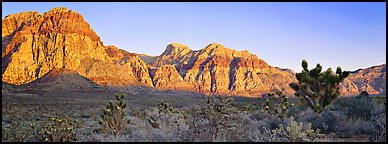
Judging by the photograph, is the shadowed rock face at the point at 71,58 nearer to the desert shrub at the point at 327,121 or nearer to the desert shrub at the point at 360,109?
the desert shrub at the point at 360,109

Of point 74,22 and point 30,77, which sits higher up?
point 74,22

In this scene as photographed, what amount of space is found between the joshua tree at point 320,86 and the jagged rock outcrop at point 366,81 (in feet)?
512

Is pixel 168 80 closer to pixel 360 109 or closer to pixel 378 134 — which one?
pixel 360 109

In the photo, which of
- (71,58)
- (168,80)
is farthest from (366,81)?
(71,58)

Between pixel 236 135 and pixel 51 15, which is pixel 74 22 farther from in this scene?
pixel 236 135

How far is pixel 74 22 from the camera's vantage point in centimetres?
14200

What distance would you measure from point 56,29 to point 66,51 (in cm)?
1616

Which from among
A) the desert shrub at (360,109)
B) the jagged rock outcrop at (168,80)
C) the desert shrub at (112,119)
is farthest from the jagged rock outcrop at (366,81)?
the desert shrub at (112,119)

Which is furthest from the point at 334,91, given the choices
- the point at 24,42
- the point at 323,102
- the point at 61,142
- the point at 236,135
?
the point at 24,42

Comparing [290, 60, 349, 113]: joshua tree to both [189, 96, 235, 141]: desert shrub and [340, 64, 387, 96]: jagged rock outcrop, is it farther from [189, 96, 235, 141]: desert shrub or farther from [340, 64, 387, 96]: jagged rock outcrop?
[340, 64, 387, 96]: jagged rock outcrop

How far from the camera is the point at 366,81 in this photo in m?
178

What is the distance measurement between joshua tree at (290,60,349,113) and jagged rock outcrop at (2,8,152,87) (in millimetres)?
104295

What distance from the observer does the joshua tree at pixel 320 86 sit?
602 inches

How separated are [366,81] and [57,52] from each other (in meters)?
150
